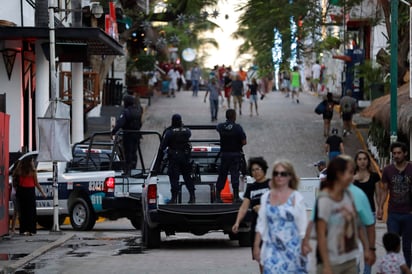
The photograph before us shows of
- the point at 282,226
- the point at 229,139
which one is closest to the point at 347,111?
the point at 229,139

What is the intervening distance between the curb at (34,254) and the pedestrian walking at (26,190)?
2.95ft

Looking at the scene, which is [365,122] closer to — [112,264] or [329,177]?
[112,264]

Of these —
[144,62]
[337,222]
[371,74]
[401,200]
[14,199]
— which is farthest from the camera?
[144,62]

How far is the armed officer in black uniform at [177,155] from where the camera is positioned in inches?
742

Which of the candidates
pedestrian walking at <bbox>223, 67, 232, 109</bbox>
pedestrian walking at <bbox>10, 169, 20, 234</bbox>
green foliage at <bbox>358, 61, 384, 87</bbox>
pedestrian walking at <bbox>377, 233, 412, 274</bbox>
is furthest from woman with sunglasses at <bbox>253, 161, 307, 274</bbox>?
pedestrian walking at <bbox>223, 67, 232, 109</bbox>

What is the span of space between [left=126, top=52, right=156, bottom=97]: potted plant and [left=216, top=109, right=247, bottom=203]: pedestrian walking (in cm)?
3550

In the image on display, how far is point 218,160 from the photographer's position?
20062 millimetres

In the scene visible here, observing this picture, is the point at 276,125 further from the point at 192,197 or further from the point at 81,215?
the point at 192,197

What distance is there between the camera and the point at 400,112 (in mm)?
29172

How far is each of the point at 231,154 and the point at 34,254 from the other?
381 centimetres

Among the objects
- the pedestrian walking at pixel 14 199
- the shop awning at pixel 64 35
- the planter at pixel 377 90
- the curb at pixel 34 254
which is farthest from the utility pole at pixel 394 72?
the planter at pixel 377 90

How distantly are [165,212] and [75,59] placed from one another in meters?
12.5

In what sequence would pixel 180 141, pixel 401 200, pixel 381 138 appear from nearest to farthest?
pixel 401 200
pixel 180 141
pixel 381 138

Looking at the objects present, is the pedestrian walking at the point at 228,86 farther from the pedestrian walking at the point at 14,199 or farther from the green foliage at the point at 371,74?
the pedestrian walking at the point at 14,199
